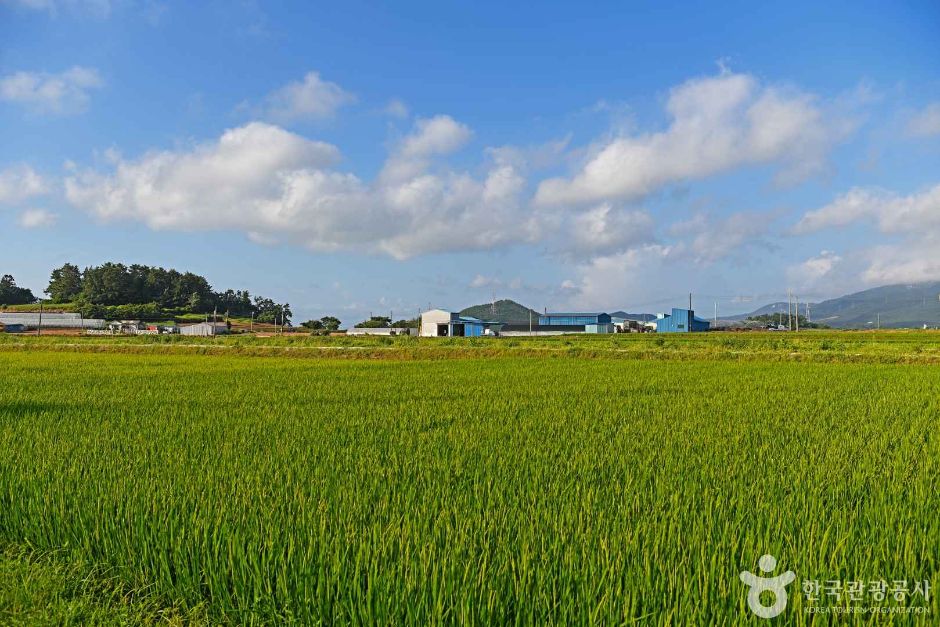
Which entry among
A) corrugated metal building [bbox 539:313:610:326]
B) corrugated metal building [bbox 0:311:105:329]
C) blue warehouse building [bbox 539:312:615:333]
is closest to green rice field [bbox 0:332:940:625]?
blue warehouse building [bbox 539:312:615:333]

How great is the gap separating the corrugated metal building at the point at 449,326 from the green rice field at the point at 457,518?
6265 centimetres

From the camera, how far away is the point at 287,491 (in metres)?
3.58

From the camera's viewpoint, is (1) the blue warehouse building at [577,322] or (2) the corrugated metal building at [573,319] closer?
(1) the blue warehouse building at [577,322]

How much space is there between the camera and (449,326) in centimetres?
6962

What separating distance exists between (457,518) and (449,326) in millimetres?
66811

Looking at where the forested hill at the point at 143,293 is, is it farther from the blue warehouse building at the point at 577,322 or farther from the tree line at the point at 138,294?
the blue warehouse building at the point at 577,322

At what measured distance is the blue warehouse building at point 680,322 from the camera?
81438 mm

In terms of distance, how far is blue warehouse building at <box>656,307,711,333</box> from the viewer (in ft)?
267

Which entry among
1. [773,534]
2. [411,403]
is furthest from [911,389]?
[773,534]

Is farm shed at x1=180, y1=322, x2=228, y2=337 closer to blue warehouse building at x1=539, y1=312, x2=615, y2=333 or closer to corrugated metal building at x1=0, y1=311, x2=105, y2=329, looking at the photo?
corrugated metal building at x1=0, y1=311, x2=105, y2=329

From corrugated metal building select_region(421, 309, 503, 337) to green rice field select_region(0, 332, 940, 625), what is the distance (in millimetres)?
62646

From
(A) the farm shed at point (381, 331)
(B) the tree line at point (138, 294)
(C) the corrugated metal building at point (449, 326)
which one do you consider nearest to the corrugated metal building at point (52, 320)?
(B) the tree line at point (138, 294)

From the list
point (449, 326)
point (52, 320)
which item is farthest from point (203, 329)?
point (449, 326)

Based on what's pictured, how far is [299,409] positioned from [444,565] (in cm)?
652
